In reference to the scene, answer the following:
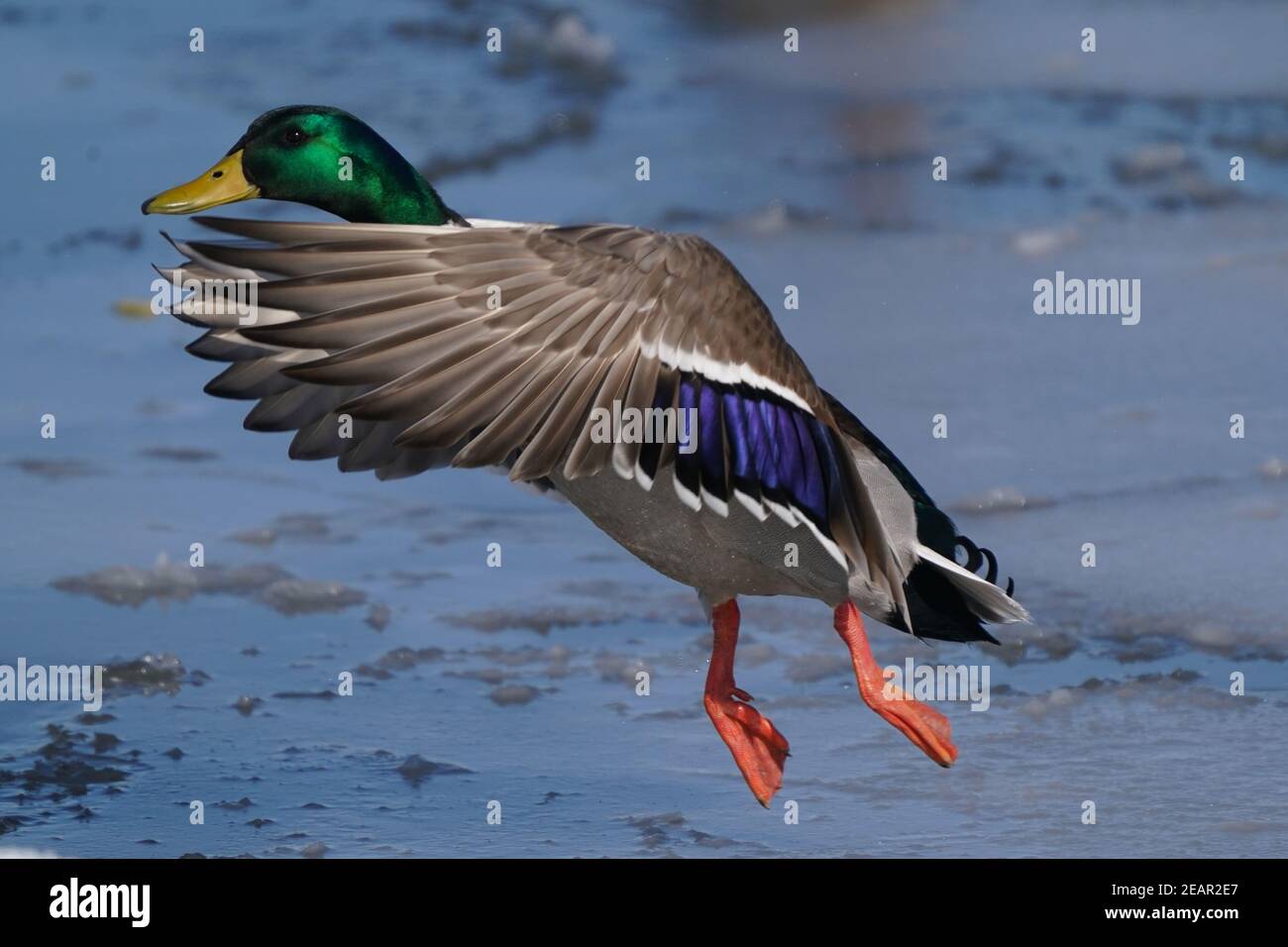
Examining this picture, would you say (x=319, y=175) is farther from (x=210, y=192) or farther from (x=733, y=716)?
(x=733, y=716)

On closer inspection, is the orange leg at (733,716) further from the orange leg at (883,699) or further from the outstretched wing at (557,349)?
the outstretched wing at (557,349)

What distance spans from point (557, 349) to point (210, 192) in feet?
5.41

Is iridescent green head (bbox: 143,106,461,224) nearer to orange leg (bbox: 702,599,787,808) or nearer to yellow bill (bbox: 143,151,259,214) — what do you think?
yellow bill (bbox: 143,151,259,214)

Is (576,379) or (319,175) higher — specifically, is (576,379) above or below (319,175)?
below

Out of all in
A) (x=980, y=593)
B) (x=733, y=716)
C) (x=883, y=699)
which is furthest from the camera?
(x=733, y=716)

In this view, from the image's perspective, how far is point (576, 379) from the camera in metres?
4.50

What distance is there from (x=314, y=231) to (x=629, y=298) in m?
0.79

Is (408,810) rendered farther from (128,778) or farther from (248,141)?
(248,141)

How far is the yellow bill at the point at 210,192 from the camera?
561 centimetres

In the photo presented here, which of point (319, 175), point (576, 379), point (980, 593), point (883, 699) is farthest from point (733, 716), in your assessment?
point (319, 175)

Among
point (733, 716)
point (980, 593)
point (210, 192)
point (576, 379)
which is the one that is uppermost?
point (210, 192)

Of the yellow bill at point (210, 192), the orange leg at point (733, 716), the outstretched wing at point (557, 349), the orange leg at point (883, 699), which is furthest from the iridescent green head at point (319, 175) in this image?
the orange leg at point (883, 699)

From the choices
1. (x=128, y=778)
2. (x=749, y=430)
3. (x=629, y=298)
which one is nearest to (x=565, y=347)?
(x=629, y=298)

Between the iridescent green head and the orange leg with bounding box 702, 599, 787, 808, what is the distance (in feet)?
5.00
